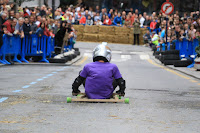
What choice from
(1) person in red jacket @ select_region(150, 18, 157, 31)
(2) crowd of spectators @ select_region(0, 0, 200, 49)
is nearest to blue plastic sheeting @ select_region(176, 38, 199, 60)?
(2) crowd of spectators @ select_region(0, 0, 200, 49)

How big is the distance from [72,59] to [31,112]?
2050 centimetres

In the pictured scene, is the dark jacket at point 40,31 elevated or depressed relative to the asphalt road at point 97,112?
elevated

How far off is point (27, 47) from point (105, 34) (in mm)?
22384

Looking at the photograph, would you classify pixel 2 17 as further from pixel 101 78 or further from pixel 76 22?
pixel 76 22

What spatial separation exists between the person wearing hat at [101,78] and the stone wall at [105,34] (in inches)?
1461

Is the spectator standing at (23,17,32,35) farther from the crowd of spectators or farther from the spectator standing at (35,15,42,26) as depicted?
the spectator standing at (35,15,42,26)

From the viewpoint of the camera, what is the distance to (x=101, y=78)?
10.1 metres

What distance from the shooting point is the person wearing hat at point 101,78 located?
33.2ft

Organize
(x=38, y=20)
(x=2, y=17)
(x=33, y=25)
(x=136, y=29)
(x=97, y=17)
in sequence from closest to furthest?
(x=2, y=17) → (x=33, y=25) → (x=38, y=20) → (x=136, y=29) → (x=97, y=17)

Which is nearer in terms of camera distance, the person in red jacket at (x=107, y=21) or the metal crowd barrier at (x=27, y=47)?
the metal crowd barrier at (x=27, y=47)

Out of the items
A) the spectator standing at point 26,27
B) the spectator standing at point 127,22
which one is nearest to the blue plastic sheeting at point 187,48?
the spectator standing at point 26,27

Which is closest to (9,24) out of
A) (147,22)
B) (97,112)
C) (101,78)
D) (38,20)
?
(38,20)

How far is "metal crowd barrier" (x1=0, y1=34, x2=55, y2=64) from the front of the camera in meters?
24.1

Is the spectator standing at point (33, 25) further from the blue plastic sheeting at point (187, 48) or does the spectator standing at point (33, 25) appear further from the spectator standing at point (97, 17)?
the spectator standing at point (97, 17)
